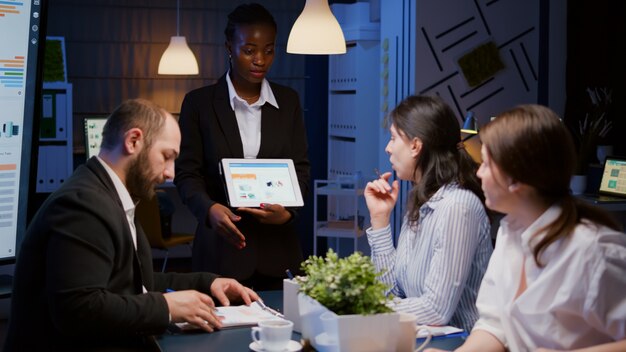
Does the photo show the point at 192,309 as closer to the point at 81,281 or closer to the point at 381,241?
the point at 81,281

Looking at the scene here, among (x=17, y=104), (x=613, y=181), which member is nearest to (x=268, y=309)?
(x=17, y=104)

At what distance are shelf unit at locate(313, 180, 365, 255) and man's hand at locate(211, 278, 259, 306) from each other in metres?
3.69

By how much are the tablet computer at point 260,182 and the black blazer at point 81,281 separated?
0.92m

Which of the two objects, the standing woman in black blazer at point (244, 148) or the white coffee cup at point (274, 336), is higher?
the standing woman in black blazer at point (244, 148)

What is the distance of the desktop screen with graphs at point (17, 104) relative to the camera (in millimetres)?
2869

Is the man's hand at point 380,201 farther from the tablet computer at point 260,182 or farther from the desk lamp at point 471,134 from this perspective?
the desk lamp at point 471,134

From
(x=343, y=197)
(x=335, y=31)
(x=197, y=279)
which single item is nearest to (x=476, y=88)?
(x=343, y=197)

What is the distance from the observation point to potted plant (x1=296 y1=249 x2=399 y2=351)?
1904 mm

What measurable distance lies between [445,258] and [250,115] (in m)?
1.21

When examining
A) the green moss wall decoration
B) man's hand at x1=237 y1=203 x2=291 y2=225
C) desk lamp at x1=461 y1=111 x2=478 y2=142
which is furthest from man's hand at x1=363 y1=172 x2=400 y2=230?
the green moss wall decoration

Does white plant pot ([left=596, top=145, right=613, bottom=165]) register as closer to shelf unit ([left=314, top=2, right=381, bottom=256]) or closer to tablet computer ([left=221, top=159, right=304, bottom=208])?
shelf unit ([left=314, top=2, right=381, bottom=256])

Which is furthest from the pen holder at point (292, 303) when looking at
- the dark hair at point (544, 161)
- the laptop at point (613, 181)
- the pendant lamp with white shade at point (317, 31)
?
the laptop at point (613, 181)

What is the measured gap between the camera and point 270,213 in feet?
10.3

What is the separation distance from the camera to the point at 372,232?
2896 mm
